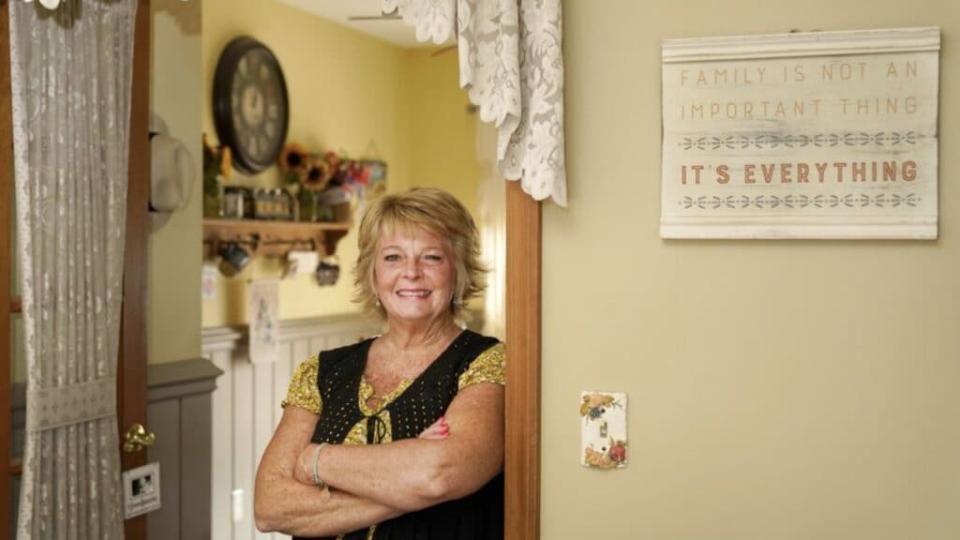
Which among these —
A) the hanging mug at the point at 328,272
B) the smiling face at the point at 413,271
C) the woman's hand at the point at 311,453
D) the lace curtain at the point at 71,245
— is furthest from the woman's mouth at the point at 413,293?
the hanging mug at the point at 328,272

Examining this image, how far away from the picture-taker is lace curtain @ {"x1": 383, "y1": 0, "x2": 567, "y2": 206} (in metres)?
1.69

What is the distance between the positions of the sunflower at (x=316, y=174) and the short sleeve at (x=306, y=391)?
2618mm

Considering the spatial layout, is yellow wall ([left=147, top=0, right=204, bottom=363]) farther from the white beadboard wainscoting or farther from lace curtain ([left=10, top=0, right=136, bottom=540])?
the white beadboard wainscoting

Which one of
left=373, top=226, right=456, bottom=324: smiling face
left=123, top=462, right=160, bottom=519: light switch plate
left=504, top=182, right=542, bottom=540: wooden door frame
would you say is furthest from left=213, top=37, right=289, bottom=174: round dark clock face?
left=504, top=182, right=542, bottom=540: wooden door frame

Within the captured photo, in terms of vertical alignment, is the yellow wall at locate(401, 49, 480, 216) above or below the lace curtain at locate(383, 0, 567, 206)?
above

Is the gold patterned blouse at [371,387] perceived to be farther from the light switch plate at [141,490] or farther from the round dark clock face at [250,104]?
the round dark clock face at [250,104]

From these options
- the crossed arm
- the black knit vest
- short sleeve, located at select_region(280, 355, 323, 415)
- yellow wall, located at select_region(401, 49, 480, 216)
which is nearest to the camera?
the crossed arm

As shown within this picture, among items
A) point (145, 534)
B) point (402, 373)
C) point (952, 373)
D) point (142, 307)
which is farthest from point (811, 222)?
point (145, 534)

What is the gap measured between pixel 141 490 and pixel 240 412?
185 centimetres

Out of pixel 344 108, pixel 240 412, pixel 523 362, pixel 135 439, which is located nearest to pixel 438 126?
pixel 344 108

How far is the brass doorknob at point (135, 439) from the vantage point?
248 cm

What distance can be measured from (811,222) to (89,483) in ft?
5.51

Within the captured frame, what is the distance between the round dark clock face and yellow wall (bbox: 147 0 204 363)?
1259mm

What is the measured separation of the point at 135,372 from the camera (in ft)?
8.23
